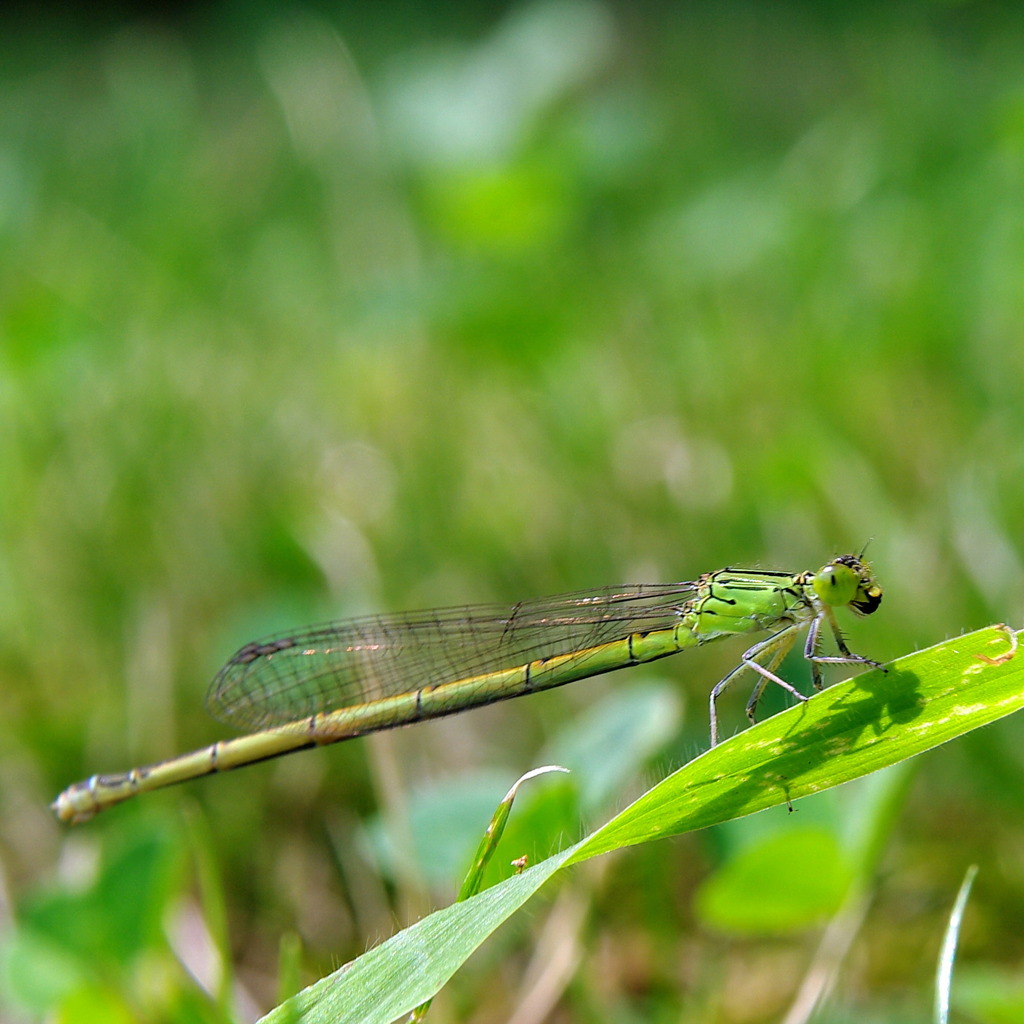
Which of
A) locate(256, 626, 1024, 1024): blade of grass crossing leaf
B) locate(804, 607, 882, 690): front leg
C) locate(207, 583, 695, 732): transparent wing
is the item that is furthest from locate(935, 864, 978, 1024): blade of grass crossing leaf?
locate(207, 583, 695, 732): transparent wing

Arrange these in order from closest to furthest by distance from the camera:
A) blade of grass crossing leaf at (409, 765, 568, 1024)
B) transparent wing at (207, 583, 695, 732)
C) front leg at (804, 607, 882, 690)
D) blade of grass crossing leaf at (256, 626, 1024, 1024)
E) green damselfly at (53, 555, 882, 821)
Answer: blade of grass crossing leaf at (256, 626, 1024, 1024)
blade of grass crossing leaf at (409, 765, 568, 1024)
front leg at (804, 607, 882, 690)
green damselfly at (53, 555, 882, 821)
transparent wing at (207, 583, 695, 732)

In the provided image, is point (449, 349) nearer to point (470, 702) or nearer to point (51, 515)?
point (51, 515)

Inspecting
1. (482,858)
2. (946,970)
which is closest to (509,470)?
(482,858)

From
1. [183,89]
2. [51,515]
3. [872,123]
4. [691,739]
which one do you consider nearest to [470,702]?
[691,739]

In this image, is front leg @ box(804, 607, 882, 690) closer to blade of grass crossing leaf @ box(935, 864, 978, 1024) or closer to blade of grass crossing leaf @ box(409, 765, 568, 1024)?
blade of grass crossing leaf @ box(935, 864, 978, 1024)

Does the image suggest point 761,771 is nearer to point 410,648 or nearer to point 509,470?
point 410,648

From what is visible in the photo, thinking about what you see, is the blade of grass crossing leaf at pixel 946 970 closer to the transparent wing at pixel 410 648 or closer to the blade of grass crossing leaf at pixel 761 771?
the blade of grass crossing leaf at pixel 761 771

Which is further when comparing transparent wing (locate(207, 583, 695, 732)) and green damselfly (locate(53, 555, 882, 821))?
transparent wing (locate(207, 583, 695, 732))
